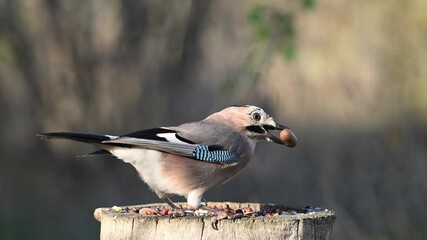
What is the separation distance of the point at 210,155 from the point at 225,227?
137cm

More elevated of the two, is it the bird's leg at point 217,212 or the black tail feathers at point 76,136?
the black tail feathers at point 76,136

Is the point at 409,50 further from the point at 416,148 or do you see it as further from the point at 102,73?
the point at 102,73

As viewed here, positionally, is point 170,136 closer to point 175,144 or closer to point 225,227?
point 175,144

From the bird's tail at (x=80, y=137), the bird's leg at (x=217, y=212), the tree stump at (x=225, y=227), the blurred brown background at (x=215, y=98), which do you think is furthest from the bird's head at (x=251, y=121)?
the blurred brown background at (x=215, y=98)

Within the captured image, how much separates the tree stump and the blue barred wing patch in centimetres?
108

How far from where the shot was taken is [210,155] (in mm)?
5988

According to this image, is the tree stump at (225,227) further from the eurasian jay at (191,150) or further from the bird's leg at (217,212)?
the eurasian jay at (191,150)

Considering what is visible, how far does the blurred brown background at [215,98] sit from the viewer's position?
11.8m

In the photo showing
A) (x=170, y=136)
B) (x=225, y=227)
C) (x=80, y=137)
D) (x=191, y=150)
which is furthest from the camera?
(x=191, y=150)

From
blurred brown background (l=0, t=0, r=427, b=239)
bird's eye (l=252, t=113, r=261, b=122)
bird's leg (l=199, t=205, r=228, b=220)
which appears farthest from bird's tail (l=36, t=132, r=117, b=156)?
blurred brown background (l=0, t=0, r=427, b=239)

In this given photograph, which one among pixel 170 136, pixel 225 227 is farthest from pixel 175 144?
pixel 225 227

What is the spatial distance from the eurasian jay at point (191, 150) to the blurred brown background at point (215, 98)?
14.9ft

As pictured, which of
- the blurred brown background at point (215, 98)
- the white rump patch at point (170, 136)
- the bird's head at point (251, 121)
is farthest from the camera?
the blurred brown background at point (215, 98)

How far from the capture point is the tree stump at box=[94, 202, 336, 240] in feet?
15.3
